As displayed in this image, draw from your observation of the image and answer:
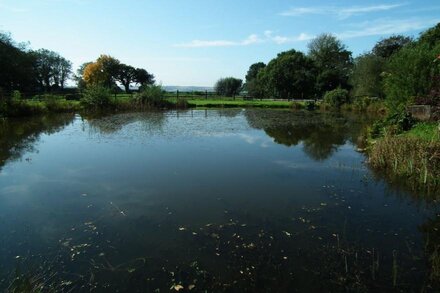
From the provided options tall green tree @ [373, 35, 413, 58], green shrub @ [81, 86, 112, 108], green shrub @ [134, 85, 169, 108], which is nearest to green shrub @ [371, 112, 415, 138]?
green shrub @ [134, 85, 169, 108]

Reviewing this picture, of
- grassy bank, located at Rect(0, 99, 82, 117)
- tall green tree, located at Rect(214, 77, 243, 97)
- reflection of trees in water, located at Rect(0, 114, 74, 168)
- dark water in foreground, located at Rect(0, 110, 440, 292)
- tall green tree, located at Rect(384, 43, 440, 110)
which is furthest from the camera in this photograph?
tall green tree, located at Rect(214, 77, 243, 97)

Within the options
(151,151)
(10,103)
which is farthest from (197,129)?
(10,103)

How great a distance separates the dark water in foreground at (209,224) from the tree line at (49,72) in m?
30.2

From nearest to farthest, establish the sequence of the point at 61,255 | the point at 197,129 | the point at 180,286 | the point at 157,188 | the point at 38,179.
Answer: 1. the point at 180,286
2. the point at 61,255
3. the point at 157,188
4. the point at 38,179
5. the point at 197,129

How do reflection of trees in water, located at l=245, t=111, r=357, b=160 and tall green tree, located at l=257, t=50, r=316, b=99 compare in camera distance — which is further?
tall green tree, located at l=257, t=50, r=316, b=99

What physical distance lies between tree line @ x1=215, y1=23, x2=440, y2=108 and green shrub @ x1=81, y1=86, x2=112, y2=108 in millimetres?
24631

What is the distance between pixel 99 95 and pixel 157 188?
90.4 ft

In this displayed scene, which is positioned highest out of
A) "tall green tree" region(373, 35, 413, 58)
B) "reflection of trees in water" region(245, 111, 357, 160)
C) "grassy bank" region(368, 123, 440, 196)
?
"tall green tree" region(373, 35, 413, 58)

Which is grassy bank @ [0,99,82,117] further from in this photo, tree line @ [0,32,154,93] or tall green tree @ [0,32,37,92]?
tall green tree @ [0,32,37,92]

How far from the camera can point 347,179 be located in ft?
34.0

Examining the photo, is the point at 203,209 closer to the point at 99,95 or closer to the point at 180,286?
the point at 180,286

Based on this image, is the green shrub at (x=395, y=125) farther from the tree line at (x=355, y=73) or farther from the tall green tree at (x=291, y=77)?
the tall green tree at (x=291, y=77)

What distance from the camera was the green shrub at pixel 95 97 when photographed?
34250mm

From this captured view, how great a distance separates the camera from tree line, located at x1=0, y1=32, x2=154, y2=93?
167 ft
